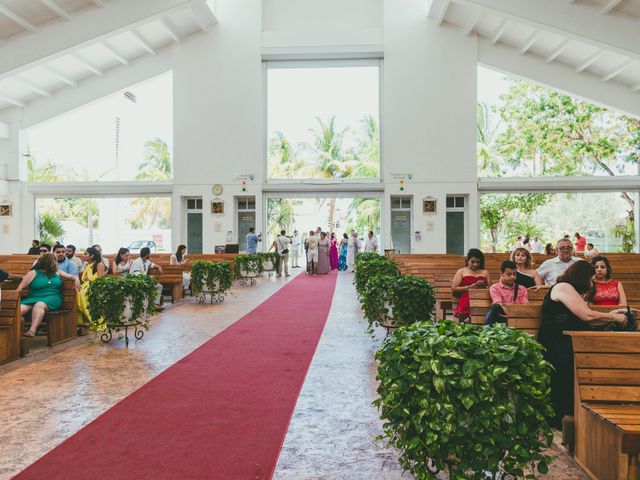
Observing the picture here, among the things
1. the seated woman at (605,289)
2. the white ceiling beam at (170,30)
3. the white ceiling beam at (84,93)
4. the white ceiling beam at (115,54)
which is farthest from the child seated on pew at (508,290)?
the white ceiling beam at (84,93)

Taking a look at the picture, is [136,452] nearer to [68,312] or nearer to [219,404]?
[219,404]

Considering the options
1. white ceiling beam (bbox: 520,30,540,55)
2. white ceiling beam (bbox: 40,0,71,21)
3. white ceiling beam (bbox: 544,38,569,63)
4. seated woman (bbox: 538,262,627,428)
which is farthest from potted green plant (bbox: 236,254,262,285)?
white ceiling beam (bbox: 544,38,569,63)

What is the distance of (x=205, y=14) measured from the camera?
19.6 m

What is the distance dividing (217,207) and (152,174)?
56.3ft

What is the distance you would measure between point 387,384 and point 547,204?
2494 centimetres

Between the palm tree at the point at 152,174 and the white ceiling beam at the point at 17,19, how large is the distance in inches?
835

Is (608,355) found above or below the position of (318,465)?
above

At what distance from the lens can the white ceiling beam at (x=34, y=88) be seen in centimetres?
1909

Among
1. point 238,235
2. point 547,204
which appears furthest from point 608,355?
point 547,204

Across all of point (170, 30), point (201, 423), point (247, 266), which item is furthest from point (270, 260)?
point (201, 423)

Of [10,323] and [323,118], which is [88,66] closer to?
[323,118]

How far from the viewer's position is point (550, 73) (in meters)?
19.0

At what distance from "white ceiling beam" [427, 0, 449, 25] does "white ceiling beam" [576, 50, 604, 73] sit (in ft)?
16.9

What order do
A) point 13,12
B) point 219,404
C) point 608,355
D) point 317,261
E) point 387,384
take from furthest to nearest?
point 317,261 < point 13,12 < point 219,404 < point 608,355 < point 387,384
